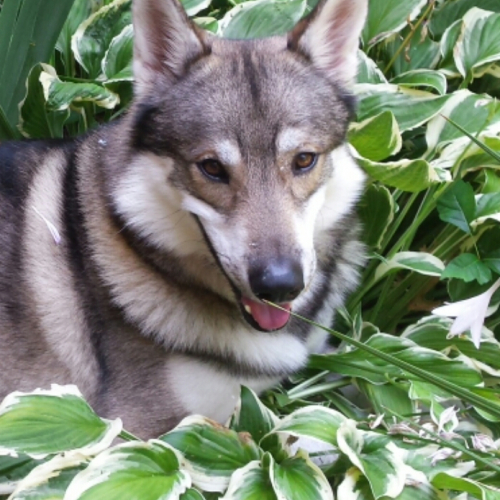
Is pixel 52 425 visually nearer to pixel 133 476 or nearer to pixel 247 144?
pixel 133 476

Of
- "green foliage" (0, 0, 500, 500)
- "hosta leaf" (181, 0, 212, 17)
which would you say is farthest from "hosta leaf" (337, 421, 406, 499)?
"hosta leaf" (181, 0, 212, 17)

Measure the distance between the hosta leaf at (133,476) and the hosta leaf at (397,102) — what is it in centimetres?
127

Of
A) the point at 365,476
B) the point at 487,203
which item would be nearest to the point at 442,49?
the point at 487,203

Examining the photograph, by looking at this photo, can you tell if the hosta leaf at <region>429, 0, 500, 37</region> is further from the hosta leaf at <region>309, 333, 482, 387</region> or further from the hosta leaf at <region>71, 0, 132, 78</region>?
the hosta leaf at <region>309, 333, 482, 387</region>

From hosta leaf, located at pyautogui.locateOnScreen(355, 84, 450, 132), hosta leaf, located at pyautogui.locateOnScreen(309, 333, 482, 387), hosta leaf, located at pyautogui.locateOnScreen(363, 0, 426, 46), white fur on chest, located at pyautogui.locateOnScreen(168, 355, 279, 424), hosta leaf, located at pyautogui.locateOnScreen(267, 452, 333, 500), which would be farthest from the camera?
hosta leaf, located at pyautogui.locateOnScreen(363, 0, 426, 46)

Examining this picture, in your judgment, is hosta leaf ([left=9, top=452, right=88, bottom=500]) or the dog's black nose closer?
hosta leaf ([left=9, top=452, right=88, bottom=500])

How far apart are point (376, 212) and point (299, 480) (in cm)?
96

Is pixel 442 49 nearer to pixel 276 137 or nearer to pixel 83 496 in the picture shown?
pixel 276 137

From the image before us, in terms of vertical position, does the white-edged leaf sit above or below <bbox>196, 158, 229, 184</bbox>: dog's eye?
below

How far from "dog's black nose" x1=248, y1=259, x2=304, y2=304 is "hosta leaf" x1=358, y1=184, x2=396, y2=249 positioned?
2.44 ft

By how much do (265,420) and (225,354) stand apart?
0.21 metres

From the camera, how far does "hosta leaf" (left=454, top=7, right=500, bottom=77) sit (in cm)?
250

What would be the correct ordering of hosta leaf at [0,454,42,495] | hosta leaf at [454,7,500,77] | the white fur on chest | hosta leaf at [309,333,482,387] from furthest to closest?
hosta leaf at [454,7,500,77] < hosta leaf at [309,333,482,387] < the white fur on chest < hosta leaf at [0,454,42,495]

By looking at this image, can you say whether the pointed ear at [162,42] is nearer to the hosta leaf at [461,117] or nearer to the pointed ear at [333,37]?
the pointed ear at [333,37]
